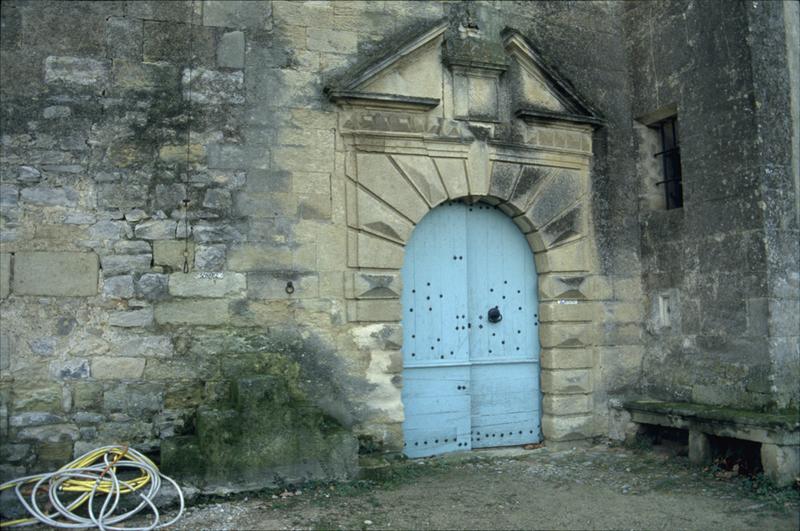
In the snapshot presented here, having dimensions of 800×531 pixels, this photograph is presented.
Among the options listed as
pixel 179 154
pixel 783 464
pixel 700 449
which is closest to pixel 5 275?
A: pixel 179 154

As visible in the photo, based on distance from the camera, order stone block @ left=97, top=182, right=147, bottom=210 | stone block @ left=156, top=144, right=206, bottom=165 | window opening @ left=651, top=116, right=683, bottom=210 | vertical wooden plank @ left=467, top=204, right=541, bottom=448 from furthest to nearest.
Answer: window opening @ left=651, top=116, right=683, bottom=210
vertical wooden plank @ left=467, top=204, right=541, bottom=448
stone block @ left=156, top=144, right=206, bottom=165
stone block @ left=97, top=182, right=147, bottom=210

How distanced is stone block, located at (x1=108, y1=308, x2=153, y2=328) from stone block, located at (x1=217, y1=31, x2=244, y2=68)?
5.74 ft

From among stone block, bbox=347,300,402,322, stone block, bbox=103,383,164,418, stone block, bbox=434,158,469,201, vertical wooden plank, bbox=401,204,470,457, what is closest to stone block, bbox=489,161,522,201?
stone block, bbox=434,158,469,201

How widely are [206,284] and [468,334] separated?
202cm

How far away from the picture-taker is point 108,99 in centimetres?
475

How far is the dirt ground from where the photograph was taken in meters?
4.02

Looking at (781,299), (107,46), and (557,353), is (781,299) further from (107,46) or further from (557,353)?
(107,46)

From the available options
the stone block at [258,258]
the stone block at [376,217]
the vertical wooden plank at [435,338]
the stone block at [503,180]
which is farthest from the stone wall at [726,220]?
the stone block at [258,258]

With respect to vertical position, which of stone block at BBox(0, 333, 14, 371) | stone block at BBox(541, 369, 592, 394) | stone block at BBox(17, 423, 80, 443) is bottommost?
stone block at BBox(17, 423, 80, 443)

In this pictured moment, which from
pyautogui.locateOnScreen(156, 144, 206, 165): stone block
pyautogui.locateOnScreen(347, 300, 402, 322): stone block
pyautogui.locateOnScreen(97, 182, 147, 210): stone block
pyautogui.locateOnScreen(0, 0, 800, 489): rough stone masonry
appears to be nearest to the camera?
pyautogui.locateOnScreen(0, 0, 800, 489): rough stone masonry

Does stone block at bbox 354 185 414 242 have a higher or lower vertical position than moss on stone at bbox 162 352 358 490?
higher

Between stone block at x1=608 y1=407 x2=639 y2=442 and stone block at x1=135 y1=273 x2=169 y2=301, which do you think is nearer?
stone block at x1=135 y1=273 x2=169 y2=301

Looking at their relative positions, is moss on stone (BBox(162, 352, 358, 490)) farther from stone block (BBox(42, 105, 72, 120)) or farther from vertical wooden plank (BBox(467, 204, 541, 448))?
stone block (BBox(42, 105, 72, 120))


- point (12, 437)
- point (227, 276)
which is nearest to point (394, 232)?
point (227, 276)
